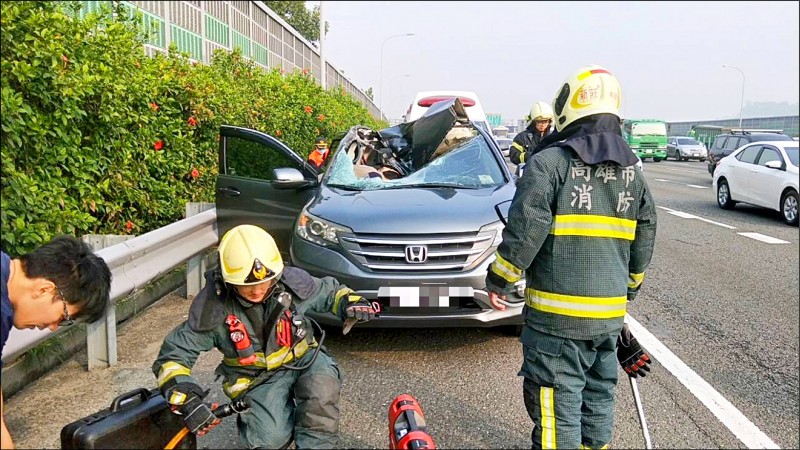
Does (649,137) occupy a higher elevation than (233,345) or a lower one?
higher

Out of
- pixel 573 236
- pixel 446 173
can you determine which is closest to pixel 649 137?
pixel 446 173

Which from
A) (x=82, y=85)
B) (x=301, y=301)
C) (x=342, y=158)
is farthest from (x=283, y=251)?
(x=301, y=301)

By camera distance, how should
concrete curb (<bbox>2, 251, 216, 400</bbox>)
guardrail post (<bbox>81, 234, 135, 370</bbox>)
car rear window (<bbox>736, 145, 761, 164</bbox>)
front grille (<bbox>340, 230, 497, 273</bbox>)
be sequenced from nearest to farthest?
concrete curb (<bbox>2, 251, 216, 400</bbox>)
guardrail post (<bbox>81, 234, 135, 370</bbox>)
front grille (<bbox>340, 230, 497, 273</bbox>)
car rear window (<bbox>736, 145, 761, 164</bbox>)

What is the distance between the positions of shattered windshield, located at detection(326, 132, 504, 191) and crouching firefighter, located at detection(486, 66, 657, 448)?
2.62m

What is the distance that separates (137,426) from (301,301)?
0.89m

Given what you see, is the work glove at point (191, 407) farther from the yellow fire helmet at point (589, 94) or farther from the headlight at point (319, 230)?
the headlight at point (319, 230)

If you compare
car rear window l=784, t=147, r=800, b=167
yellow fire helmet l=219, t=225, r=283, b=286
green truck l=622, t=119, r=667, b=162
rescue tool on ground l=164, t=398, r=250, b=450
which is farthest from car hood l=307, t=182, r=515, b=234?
green truck l=622, t=119, r=667, b=162

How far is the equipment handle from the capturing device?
2.73 m

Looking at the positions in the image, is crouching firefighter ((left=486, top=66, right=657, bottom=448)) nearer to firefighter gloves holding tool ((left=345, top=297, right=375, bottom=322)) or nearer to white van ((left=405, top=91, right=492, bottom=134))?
firefighter gloves holding tool ((left=345, top=297, right=375, bottom=322))

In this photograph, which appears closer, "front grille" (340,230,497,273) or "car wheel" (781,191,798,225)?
"front grille" (340,230,497,273)

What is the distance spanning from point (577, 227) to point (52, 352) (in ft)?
11.1

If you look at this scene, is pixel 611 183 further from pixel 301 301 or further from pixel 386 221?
pixel 386 221

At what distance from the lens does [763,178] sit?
13.2 meters

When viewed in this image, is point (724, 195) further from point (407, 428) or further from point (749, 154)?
point (407, 428)
